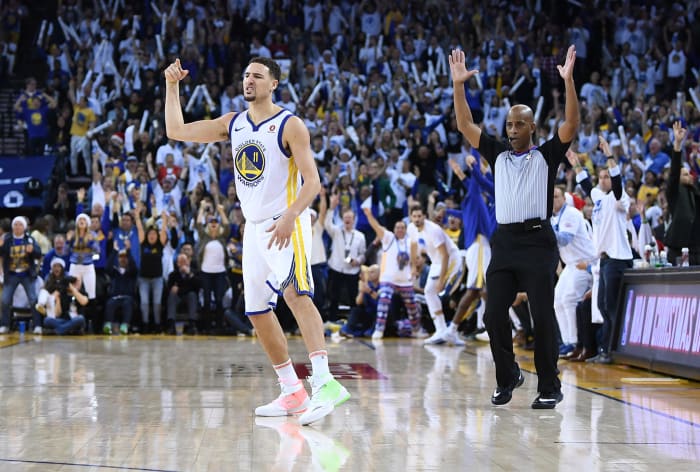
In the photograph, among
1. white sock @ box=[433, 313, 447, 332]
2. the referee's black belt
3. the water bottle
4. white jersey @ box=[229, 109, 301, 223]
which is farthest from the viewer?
the water bottle

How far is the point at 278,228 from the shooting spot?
18.9ft

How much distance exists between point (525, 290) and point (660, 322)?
3342 millimetres

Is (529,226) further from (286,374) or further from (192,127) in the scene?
(192,127)

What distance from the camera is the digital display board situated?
861 cm

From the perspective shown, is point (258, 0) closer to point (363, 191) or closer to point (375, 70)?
point (375, 70)

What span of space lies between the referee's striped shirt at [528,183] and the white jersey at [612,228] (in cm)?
402

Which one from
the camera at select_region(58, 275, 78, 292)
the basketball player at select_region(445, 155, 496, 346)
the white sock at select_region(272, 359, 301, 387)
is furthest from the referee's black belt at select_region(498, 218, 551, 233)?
the camera at select_region(58, 275, 78, 292)

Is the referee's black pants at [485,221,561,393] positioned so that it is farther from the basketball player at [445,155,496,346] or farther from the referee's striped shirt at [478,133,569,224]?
the basketball player at [445,155,496,346]

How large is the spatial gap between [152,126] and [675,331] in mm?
13083

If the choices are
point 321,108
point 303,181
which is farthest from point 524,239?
point 321,108

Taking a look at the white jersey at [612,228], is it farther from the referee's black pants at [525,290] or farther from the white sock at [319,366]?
the white sock at [319,366]

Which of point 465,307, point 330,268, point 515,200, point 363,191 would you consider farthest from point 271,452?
point 363,191

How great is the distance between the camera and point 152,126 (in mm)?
19703

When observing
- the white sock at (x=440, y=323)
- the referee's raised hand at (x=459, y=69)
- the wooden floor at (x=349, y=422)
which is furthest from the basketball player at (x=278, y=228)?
the white sock at (x=440, y=323)
